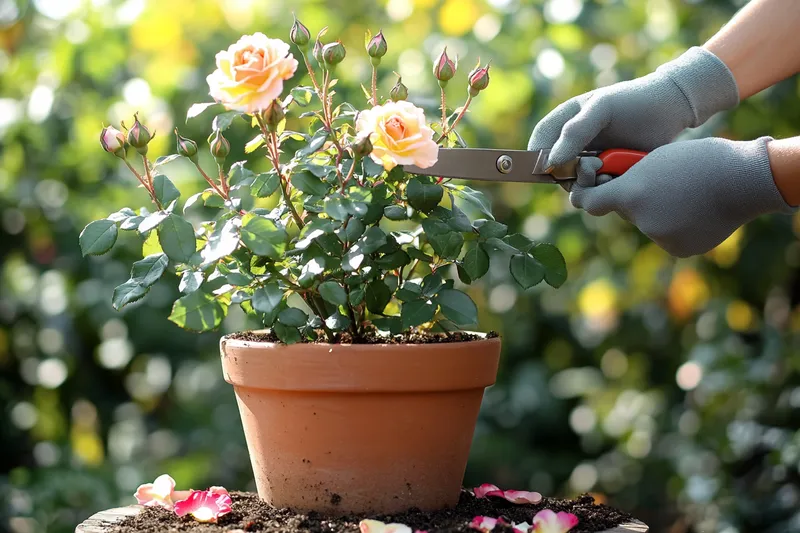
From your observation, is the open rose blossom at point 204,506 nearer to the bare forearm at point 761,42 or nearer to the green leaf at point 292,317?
the green leaf at point 292,317

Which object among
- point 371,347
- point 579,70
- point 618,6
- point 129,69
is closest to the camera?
point 371,347

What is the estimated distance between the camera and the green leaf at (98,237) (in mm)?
1071

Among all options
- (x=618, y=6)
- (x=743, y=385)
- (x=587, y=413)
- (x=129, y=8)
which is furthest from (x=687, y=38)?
(x=129, y=8)

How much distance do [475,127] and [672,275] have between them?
2.52ft

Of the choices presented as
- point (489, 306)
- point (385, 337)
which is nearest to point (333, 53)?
Answer: point (385, 337)

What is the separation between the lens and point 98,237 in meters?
1.08

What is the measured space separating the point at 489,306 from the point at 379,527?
1590 millimetres

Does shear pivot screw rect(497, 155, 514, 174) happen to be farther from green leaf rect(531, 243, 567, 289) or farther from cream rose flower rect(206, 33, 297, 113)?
cream rose flower rect(206, 33, 297, 113)

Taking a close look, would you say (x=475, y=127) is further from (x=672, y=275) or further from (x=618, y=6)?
(x=672, y=275)

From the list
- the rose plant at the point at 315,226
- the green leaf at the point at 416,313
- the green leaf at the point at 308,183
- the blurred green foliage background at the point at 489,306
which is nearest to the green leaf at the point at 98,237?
the rose plant at the point at 315,226

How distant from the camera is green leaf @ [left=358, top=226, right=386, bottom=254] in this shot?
106 cm

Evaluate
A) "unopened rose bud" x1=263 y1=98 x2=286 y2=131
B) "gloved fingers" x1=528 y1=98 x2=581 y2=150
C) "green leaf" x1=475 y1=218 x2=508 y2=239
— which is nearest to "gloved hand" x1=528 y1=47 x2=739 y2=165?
"gloved fingers" x1=528 y1=98 x2=581 y2=150

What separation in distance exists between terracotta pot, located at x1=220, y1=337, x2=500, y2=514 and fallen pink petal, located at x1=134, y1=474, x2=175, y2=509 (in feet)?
0.47

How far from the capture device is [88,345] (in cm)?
259
